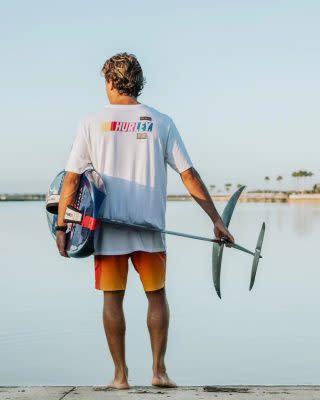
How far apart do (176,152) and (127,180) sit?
0.33 m

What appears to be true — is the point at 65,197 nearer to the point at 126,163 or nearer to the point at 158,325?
the point at 126,163

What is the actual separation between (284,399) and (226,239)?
3.51 ft

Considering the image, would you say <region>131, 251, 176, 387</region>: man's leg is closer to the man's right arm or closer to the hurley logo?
the man's right arm

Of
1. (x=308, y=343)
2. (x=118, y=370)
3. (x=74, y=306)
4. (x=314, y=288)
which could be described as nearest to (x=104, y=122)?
(x=118, y=370)

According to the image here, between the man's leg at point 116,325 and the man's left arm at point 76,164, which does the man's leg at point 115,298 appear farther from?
the man's left arm at point 76,164

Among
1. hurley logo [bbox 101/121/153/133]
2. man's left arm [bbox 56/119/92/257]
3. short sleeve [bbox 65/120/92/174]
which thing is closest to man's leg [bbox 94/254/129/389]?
man's left arm [bbox 56/119/92/257]

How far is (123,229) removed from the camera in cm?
475

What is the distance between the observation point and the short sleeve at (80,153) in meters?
4.73

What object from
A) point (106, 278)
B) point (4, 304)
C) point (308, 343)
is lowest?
point (4, 304)

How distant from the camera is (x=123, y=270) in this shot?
4.78m

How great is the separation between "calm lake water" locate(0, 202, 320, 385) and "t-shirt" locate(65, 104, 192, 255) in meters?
4.01

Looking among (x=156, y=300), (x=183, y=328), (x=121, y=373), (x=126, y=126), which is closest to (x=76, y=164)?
(x=126, y=126)

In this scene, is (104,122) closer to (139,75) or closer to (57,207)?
(139,75)

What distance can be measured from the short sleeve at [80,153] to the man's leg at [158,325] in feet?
2.62
